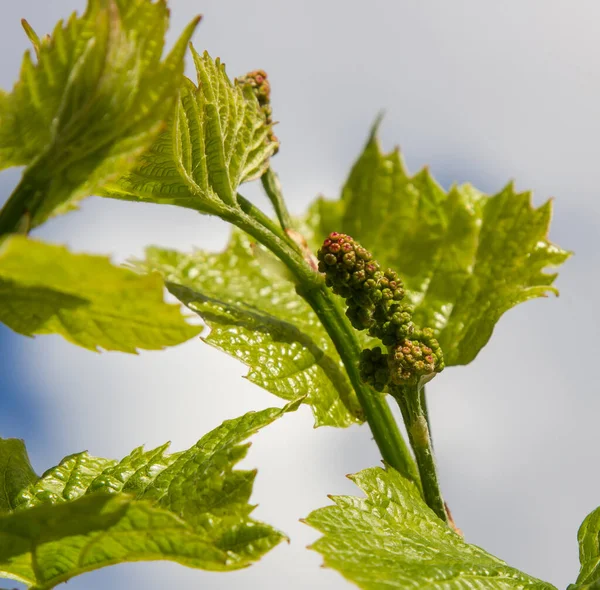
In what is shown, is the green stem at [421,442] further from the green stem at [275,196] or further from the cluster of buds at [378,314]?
the green stem at [275,196]

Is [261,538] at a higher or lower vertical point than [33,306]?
lower

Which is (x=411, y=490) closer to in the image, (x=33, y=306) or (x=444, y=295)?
(x=444, y=295)

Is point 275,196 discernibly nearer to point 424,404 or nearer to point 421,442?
point 424,404

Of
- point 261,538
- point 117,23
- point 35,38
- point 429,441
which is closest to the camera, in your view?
point 117,23

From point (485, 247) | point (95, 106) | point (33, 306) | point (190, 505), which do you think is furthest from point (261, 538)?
point (485, 247)

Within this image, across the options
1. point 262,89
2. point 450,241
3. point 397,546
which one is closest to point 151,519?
point 397,546

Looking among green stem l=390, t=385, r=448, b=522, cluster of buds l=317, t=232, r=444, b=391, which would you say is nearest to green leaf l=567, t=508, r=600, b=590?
green stem l=390, t=385, r=448, b=522
